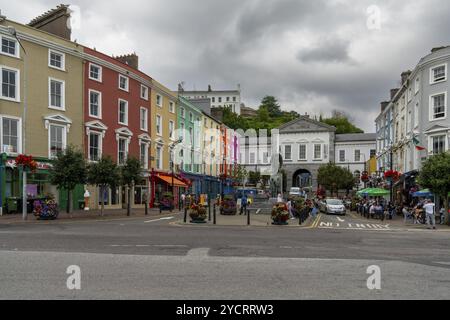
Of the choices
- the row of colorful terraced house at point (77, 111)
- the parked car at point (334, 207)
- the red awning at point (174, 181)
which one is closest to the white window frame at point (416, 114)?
the parked car at point (334, 207)

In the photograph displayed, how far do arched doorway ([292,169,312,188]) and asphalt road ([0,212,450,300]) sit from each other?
7473 cm

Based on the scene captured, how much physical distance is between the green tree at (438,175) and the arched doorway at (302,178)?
61.5m

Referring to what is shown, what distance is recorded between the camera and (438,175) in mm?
26438

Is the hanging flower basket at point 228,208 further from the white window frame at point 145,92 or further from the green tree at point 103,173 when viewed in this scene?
the white window frame at point 145,92

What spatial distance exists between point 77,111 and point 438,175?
26.8 m

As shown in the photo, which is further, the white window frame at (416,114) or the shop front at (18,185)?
the white window frame at (416,114)

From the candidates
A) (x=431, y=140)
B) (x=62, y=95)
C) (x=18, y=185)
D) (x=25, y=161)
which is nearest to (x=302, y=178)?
(x=431, y=140)

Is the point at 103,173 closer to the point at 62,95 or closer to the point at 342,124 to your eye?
the point at 62,95

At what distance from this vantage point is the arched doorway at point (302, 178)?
8988 cm

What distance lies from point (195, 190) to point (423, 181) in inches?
1394

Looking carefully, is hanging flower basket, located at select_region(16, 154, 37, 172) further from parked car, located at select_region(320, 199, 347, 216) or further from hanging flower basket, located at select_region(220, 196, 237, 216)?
parked car, located at select_region(320, 199, 347, 216)

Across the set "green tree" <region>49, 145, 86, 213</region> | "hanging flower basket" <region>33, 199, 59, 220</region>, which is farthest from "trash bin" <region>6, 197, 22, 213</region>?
"hanging flower basket" <region>33, 199, 59, 220</region>

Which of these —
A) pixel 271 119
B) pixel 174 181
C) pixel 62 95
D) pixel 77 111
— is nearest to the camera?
pixel 62 95
